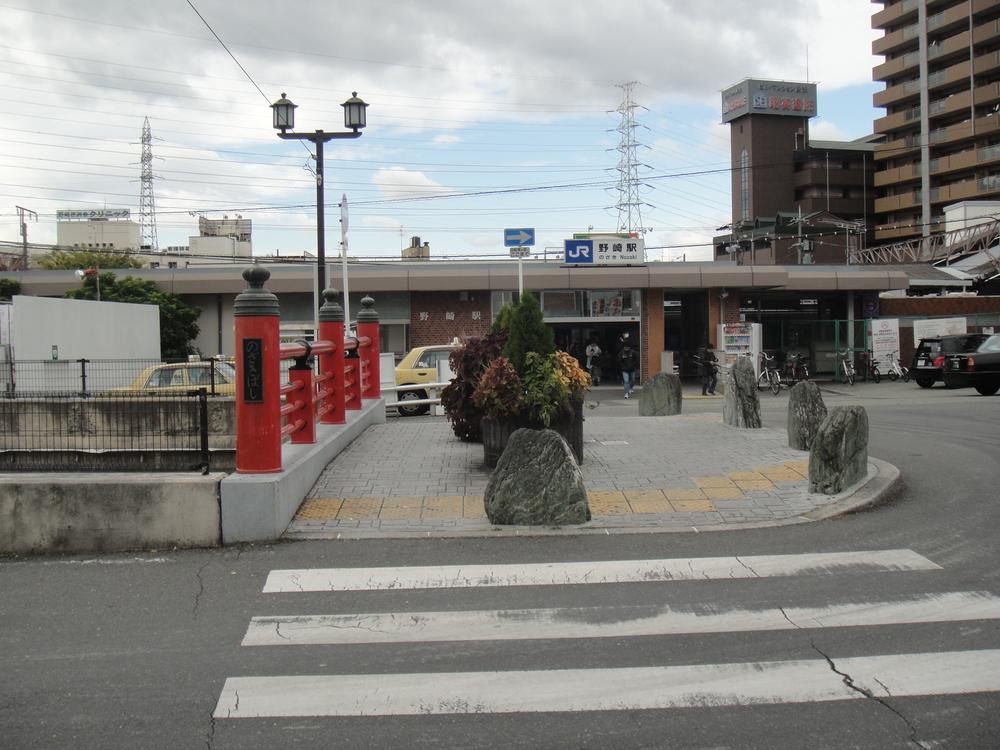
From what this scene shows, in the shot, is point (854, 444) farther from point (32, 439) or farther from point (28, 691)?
point (32, 439)

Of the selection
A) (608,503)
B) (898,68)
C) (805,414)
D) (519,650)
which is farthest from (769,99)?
(519,650)

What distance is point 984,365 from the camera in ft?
77.4

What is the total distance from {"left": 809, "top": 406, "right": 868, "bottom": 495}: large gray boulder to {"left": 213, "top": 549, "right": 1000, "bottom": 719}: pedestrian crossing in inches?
69.9

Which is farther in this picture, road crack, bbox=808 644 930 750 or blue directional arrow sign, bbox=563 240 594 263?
blue directional arrow sign, bbox=563 240 594 263

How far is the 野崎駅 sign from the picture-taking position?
31672 millimetres

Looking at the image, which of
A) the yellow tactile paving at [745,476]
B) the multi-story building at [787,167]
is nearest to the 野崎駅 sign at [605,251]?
the yellow tactile paving at [745,476]

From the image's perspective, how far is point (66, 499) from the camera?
22.4 ft

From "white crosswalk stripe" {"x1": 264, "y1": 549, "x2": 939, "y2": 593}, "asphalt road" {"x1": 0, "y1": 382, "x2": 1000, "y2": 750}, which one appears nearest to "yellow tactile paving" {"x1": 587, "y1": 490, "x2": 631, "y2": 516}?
"asphalt road" {"x1": 0, "y1": 382, "x2": 1000, "y2": 750}

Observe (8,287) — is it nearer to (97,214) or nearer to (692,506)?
(692,506)

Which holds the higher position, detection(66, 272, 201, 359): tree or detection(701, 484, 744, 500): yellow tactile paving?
detection(66, 272, 201, 359): tree

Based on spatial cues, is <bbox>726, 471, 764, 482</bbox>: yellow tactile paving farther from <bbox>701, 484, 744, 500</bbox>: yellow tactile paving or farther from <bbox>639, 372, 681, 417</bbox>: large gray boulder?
<bbox>639, 372, 681, 417</bbox>: large gray boulder

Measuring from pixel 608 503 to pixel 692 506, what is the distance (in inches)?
29.7

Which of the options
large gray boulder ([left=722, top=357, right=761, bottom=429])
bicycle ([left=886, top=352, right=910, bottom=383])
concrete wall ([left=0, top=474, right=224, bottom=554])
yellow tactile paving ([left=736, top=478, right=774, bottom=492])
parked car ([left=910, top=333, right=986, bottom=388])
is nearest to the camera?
concrete wall ([left=0, top=474, right=224, bottom=554])

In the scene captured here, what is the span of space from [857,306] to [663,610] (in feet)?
109
